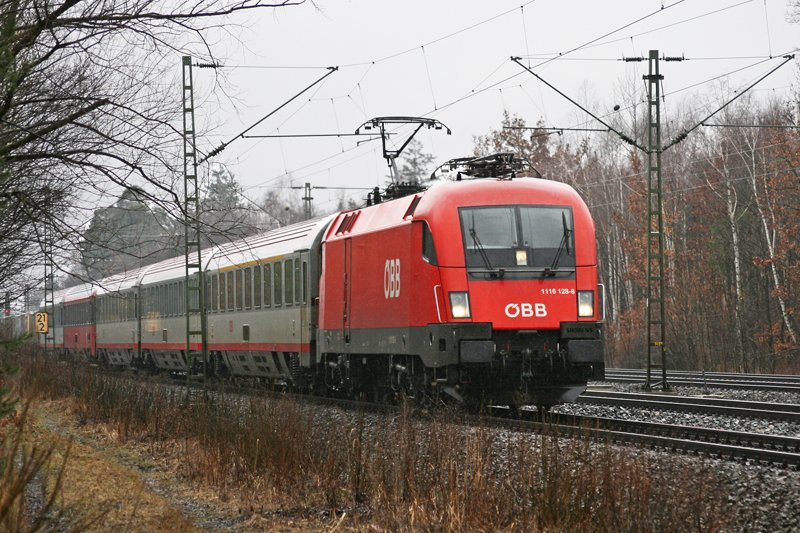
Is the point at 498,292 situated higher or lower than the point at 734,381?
higher

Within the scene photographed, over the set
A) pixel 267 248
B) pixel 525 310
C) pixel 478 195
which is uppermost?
pixel 267 248

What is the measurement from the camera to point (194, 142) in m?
10.3

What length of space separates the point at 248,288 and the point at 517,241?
40.7ft

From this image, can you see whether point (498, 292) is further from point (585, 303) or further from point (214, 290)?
point (214, 290)

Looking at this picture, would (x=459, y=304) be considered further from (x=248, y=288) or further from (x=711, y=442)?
(x=248, y=288)

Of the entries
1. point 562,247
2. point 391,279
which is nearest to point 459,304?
point 562,247

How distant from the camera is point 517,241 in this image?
16047 mm

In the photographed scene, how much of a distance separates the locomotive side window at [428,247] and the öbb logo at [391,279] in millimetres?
1046

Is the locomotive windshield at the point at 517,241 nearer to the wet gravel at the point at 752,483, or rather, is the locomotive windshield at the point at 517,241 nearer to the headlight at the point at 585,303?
the headlight at the point at 585,303

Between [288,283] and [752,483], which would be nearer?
[752,483]

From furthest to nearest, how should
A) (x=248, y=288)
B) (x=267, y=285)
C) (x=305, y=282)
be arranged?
(x=248, y=288), (x=267, y=285), (x=305, y=282)

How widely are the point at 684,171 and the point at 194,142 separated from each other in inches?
2123

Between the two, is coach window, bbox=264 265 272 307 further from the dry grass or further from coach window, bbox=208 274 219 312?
the dry grass

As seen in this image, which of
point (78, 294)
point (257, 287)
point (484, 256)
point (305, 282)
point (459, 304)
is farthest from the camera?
point (78, 294)
